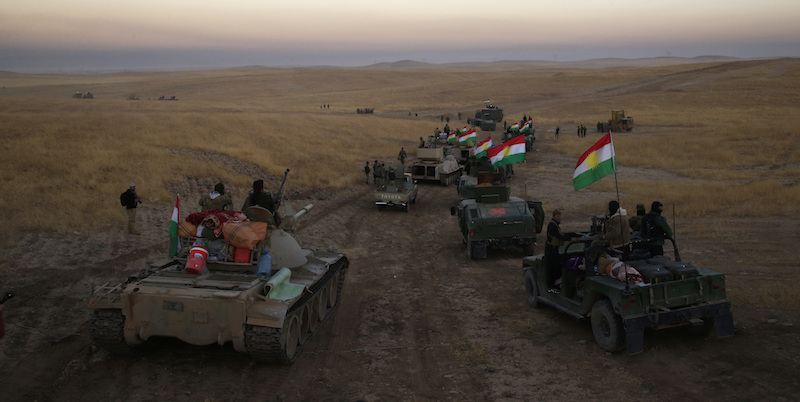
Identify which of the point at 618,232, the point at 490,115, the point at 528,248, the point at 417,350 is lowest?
the point at 417,350

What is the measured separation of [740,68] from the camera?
10294 centimetres

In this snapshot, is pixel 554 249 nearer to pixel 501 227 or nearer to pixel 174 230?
pixel 501 227

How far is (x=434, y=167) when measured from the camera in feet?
92.9

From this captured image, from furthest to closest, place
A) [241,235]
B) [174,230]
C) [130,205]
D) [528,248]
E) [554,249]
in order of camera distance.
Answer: [130,205] < [528,248] < [554,249] < [174,230] < [241,235]

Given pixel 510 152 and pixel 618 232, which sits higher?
pixel 510 152

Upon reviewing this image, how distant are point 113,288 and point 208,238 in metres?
1.51

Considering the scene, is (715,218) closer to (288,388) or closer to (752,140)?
(288,388)

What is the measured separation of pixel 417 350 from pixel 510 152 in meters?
10.5

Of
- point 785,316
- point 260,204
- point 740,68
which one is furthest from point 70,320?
point 740,68

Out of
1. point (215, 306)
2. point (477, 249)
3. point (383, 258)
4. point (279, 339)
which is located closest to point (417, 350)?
point (279, 339)

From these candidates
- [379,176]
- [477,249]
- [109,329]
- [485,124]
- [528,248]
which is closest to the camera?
[109,329]

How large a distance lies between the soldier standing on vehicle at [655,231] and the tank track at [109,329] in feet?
25.3

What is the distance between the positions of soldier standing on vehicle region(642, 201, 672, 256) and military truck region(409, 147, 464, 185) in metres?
18.4

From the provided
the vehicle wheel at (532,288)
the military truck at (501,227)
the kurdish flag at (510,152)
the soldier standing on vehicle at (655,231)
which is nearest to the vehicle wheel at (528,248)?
the military truck at (501,227)
